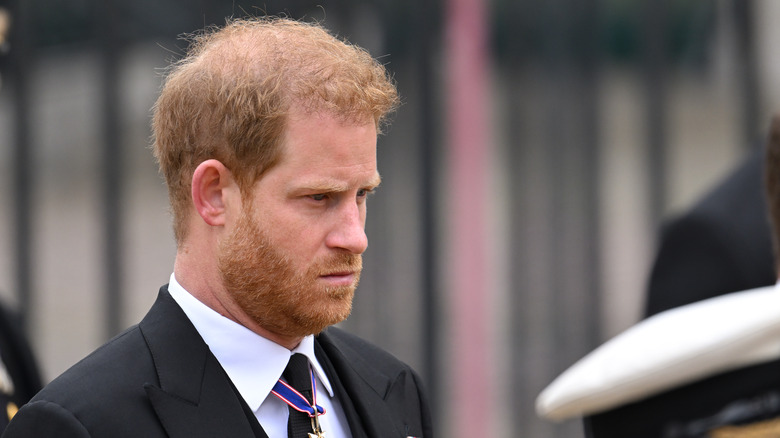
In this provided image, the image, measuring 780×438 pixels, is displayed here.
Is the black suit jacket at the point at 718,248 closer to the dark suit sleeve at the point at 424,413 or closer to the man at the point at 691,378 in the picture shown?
the dark suit sleeve at the point at 424,413

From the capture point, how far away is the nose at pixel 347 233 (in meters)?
1.95

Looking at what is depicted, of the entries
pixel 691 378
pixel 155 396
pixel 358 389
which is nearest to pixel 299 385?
pixel 358 389

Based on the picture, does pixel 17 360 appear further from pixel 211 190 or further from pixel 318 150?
pixel 318 150

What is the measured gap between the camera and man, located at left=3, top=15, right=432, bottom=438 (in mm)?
1890

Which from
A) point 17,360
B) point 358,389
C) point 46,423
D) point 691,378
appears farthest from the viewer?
point 17,360

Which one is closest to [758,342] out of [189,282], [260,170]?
[260,170]

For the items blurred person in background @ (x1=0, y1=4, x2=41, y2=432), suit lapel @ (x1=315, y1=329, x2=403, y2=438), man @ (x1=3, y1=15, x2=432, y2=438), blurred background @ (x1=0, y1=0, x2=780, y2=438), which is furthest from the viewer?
blurred background @ (x1=0, y1=0, x2=780, y2=438)

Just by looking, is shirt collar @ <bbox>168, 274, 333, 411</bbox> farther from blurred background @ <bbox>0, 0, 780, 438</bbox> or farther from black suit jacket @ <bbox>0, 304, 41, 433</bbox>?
blurred background @ <bbox>0, 0, 780, 438</bbox>

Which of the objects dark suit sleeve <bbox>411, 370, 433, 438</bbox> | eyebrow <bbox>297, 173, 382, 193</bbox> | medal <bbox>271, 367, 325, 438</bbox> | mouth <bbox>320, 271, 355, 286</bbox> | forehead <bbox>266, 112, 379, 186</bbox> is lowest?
dark suit sleeve <bbox>411, 370, 433, 438</bbox>

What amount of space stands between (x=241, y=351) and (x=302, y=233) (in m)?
0.23

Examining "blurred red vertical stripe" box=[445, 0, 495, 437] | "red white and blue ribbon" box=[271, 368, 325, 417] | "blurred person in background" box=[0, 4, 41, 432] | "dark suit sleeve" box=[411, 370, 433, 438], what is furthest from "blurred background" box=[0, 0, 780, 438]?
"red white and blue ribbon" box=[271, 368, 325, 417]

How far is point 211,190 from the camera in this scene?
6.41 ft

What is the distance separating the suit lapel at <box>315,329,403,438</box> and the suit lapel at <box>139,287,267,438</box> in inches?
10.2

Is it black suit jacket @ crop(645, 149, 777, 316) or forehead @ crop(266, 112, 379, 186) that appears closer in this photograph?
forehead @ crop(266, 112, 379, 186)
